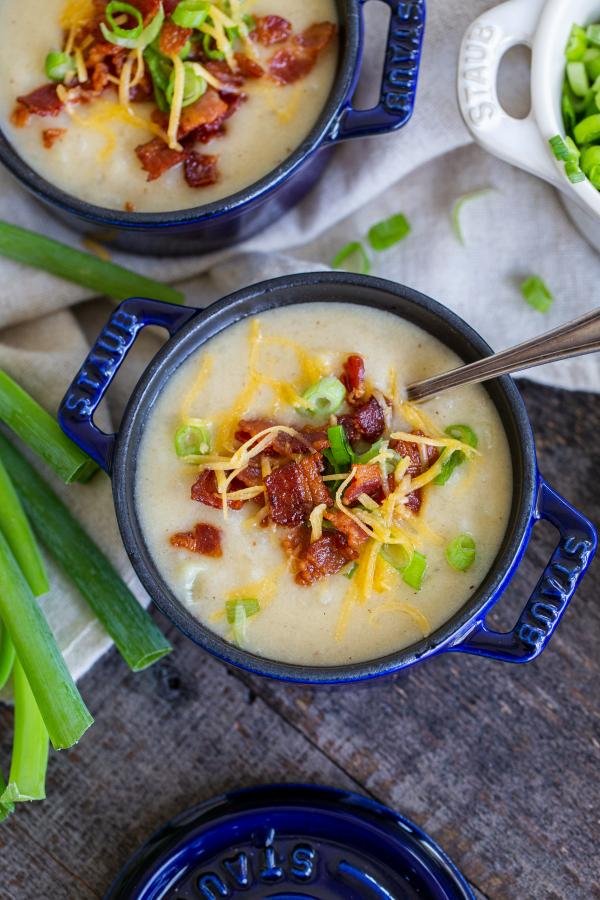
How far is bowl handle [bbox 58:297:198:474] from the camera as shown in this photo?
6.88 feet

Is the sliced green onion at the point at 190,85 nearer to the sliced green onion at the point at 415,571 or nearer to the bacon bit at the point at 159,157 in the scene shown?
the bacon bit at the point at 159,157

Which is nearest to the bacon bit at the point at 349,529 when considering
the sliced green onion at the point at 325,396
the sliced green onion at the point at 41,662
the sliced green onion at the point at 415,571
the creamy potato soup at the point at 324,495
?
the creamy potato soup at the point at 324,495

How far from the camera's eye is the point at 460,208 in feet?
8.34

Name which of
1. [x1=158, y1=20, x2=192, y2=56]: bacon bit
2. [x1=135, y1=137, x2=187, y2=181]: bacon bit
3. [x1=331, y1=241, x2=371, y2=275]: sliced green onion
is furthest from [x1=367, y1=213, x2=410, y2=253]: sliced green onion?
[x1=158, y1=20, x2=192, y2=56]: bacon bit

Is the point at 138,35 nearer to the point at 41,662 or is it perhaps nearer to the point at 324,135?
the point at 324,135

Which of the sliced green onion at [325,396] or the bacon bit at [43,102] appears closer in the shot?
the sliced green onion at [325,396]

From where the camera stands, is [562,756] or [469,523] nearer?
[469,523]

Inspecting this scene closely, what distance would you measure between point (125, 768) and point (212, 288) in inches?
46.0

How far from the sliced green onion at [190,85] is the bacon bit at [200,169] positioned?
12 centimetres

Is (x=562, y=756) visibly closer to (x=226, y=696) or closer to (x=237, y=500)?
(x=226, y=696)

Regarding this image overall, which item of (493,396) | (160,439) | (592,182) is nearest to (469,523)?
(493,396)

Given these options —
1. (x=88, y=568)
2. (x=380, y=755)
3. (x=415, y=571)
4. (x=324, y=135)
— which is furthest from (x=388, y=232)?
(x=380, y=755)

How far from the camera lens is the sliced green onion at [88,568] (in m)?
2.30

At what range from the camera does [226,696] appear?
8.20ft
